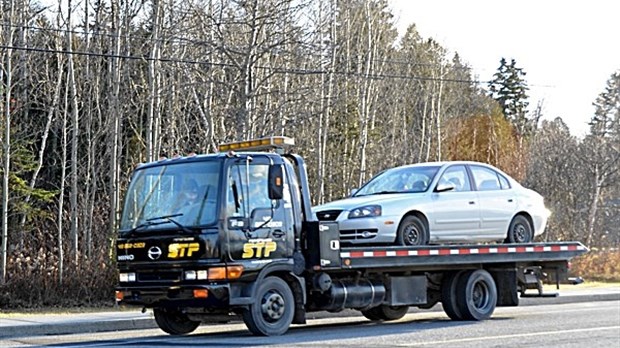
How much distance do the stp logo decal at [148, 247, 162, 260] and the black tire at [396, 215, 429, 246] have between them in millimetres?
3890

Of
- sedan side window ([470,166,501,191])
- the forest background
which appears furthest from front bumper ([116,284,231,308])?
the forest background

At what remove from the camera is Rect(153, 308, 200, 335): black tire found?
15672 mm

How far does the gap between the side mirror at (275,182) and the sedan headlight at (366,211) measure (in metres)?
1.72

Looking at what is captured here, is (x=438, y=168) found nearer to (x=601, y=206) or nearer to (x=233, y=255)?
(x=233, y=255)

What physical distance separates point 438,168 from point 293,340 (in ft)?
14.7

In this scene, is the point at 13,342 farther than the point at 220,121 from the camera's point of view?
No

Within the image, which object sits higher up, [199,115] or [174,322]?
[199,115]

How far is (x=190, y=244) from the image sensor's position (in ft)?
46.3

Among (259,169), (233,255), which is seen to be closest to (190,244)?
(233,255)

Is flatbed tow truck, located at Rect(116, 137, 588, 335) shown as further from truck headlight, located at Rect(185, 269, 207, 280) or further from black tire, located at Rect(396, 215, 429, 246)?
black tire, located at Rect(396, 215, 429, 246)

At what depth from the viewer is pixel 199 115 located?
129 ft

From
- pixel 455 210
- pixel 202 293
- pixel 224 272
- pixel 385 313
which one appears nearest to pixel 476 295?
pixel 385 313

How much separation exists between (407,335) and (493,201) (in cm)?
350

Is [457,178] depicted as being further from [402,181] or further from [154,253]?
[154,253]
